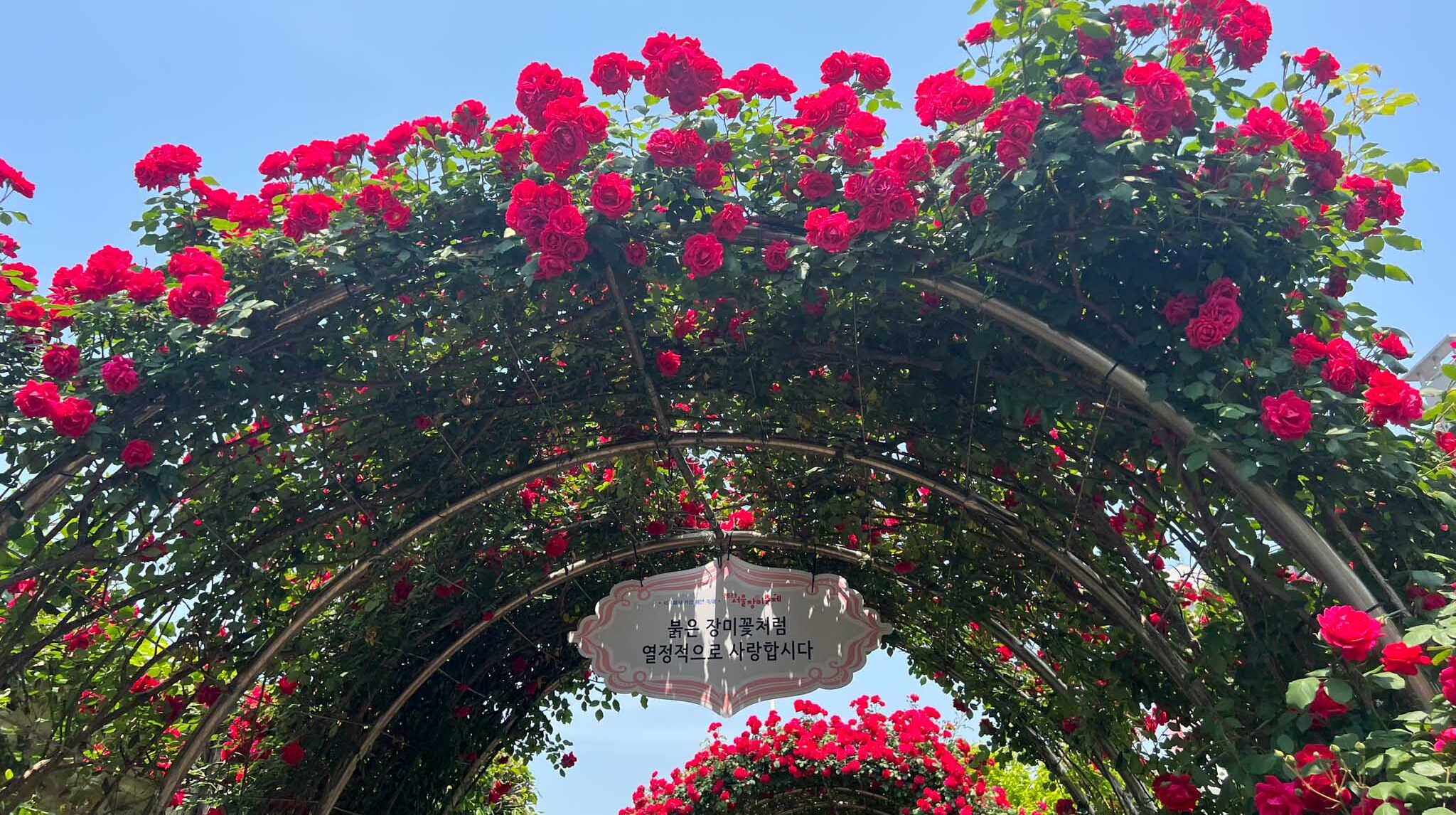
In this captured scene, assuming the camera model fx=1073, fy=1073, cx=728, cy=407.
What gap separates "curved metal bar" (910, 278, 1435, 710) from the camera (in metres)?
2.15

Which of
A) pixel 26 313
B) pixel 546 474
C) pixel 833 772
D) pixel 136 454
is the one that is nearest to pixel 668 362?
pixel 546 474

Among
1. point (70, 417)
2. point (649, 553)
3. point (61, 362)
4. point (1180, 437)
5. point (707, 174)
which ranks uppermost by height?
point (649, 553)

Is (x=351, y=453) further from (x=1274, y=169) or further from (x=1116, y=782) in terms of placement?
(x=1116, y=782)

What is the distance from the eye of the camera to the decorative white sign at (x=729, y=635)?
379 cm

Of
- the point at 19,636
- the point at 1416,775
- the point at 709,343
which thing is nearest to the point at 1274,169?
the point at 1416,775

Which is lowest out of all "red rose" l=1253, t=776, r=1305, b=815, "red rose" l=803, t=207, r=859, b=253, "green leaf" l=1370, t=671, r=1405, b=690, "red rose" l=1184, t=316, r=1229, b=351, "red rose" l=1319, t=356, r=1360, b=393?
"red rose" l=1253, t=776, r=1305, b=815

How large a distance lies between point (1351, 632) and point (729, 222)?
1524 mm

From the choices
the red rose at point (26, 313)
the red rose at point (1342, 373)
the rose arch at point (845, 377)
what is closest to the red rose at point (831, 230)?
the rose arch at point (845, 377)

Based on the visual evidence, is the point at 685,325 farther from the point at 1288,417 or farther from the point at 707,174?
the point at 1288,417

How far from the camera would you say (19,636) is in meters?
2.92

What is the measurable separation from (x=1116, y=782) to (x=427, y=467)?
332 centimetres

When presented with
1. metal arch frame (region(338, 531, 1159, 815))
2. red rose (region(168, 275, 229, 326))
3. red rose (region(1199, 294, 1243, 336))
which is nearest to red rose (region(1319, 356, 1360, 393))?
red rose (region(1199, 294, 1243, 336))

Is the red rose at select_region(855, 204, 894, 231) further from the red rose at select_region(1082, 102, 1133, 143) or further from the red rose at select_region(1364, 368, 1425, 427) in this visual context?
the red rose at select_region(1364, 368, 1425, 427)

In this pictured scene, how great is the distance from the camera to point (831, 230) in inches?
96.1
